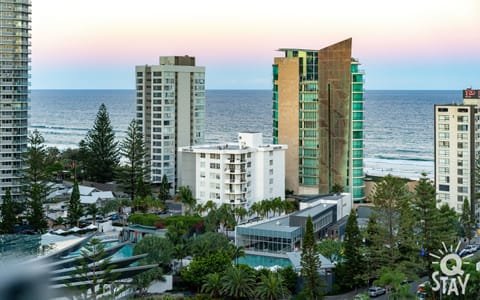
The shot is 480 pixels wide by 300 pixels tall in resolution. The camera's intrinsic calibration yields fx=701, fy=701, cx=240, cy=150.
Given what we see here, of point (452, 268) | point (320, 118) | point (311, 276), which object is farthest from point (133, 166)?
point (452, 268)

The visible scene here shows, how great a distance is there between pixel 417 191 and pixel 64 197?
12.1 m

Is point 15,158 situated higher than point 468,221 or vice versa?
point 15,158

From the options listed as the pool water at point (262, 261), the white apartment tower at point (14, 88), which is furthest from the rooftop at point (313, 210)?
the white apartment tower at point (14, 88)

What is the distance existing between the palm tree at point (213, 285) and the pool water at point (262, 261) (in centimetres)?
223

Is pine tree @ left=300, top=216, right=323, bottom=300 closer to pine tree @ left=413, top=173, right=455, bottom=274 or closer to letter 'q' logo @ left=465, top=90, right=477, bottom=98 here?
pine tree @ left=413, top=173, right=455, bottom=274

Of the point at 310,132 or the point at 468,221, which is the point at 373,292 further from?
the point at 310,132

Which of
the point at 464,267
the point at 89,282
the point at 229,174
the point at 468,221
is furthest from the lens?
the point at 229,174

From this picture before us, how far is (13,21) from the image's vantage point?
20141 millimetres

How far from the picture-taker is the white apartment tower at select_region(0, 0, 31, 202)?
64.3 ft

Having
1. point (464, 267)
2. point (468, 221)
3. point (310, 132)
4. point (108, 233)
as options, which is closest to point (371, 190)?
point (310, 132)

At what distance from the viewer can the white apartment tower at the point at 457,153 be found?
698 inches

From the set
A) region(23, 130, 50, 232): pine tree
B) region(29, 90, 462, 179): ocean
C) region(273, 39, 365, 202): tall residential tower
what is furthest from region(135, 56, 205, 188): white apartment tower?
region(29, 90, 462, 179): ocean

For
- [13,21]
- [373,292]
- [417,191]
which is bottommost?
[373,292]

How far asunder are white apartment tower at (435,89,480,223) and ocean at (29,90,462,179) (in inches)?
575
